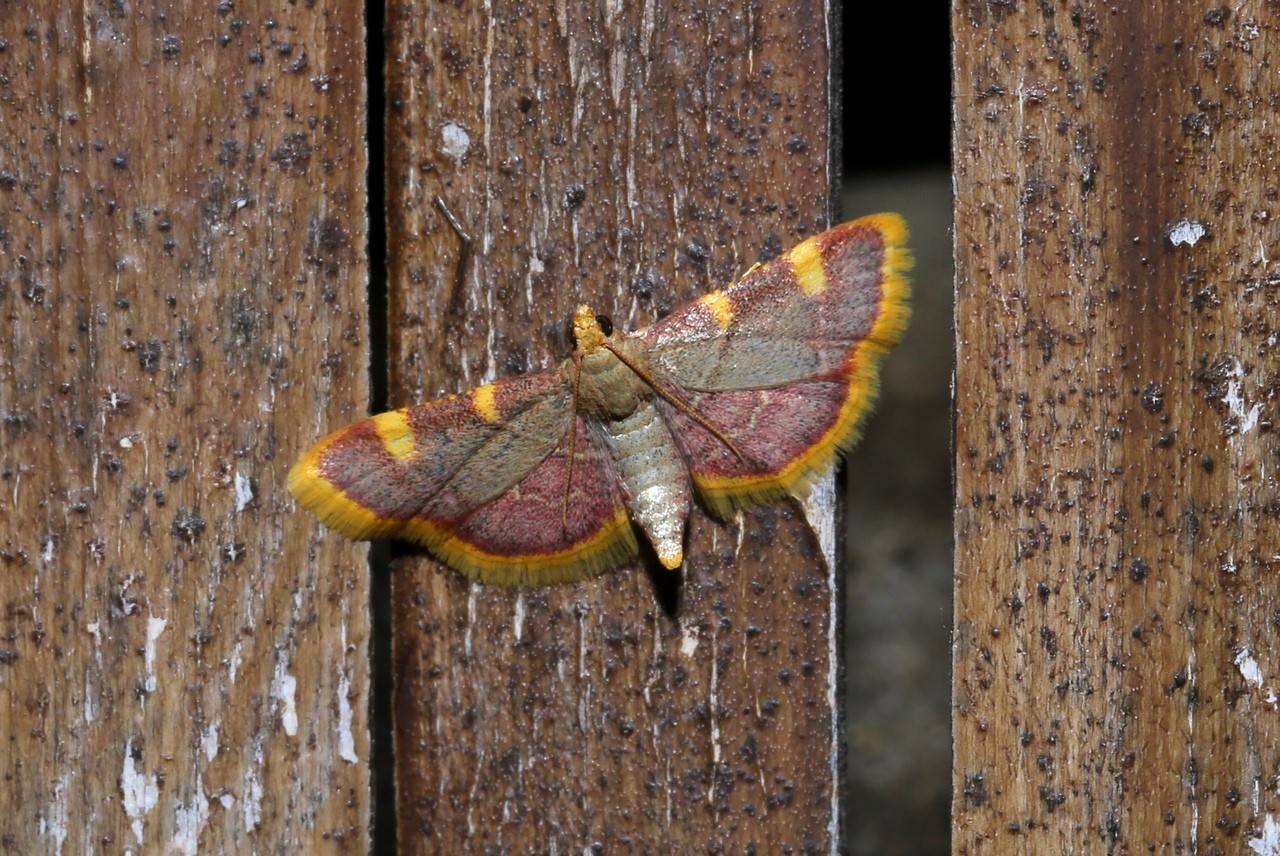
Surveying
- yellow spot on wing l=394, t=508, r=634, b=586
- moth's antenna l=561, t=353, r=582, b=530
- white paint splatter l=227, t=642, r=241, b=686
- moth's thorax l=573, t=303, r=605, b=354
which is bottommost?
white paint splatter l=227, t=642, r=241, b=686

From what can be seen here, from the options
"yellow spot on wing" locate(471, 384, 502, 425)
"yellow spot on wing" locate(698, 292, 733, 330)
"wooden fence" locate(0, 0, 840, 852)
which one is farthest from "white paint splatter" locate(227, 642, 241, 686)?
"yellow spot on wing" locate(698, 292, 733, 330)

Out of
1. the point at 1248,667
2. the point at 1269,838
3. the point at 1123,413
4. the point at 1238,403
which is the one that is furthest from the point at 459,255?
the point at 1269,838

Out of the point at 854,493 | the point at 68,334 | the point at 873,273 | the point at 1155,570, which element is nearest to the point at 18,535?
the point at 68,334

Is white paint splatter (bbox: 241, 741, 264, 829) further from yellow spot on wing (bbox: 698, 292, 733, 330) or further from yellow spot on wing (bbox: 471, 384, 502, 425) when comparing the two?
yellow spot on wing (bbox: 698, 292, 733, 330)

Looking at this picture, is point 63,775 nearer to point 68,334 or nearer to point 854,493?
point 68,334

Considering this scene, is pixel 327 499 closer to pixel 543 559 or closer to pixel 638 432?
pixel 543 559

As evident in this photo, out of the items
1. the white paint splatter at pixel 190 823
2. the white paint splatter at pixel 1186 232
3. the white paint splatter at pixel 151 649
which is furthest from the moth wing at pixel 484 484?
the white paint splatter at pixel 1186 232

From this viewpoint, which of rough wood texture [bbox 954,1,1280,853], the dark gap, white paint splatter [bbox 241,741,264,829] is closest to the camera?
rough wood texture [bbox 954,1,1280,853]
